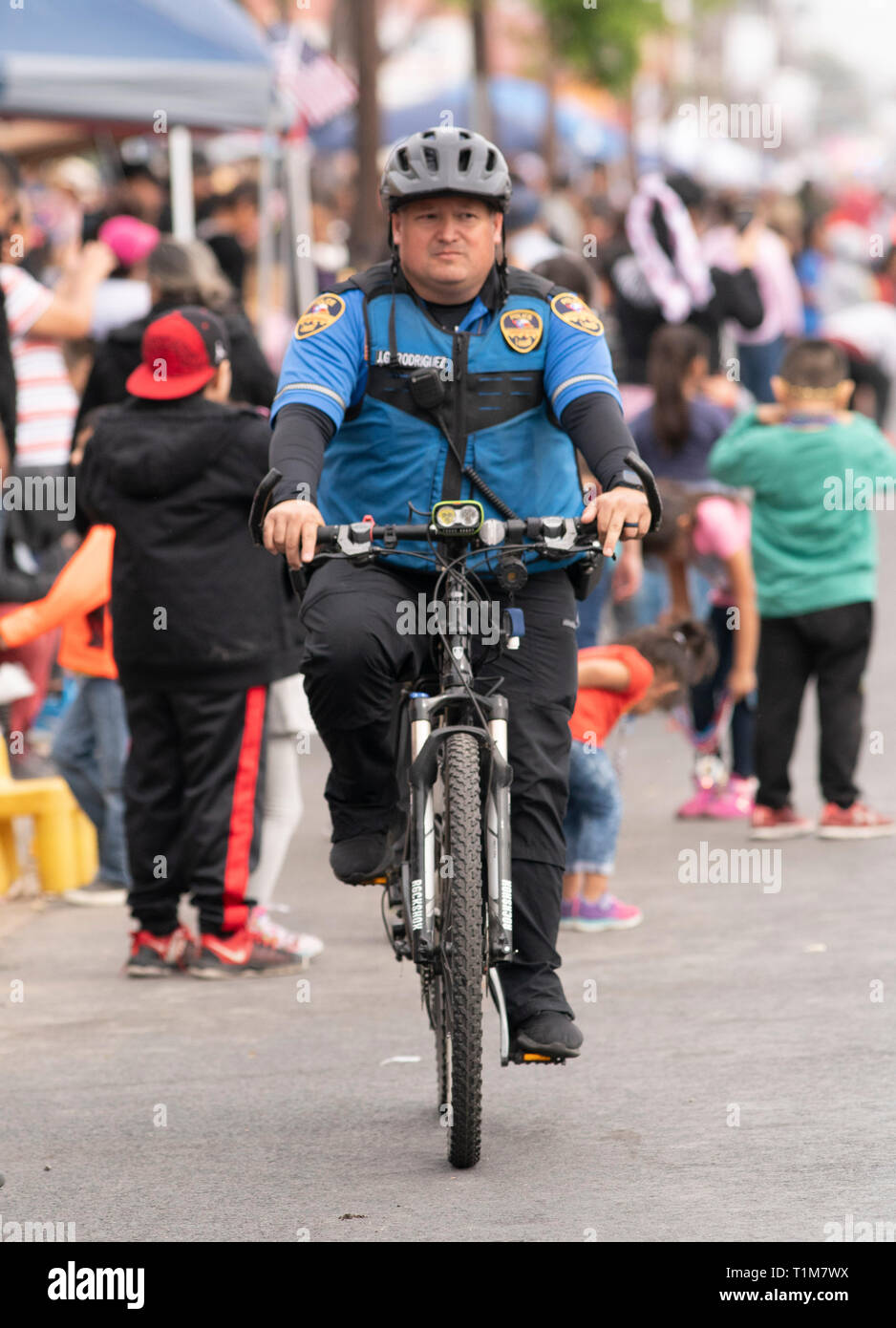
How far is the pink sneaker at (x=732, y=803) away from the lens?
370 inches

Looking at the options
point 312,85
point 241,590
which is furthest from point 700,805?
point 312,85

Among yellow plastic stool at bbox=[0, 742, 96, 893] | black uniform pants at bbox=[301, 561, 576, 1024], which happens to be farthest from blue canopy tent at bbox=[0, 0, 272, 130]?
black uniform pants at bbox=[301, 561, 576, 1024]

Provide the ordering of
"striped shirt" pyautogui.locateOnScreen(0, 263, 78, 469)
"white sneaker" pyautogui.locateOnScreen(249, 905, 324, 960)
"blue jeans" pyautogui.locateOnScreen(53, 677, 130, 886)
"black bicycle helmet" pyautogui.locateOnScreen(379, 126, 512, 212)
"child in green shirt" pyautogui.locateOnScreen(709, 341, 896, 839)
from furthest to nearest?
"striped shirt" pyautogui.locateOnScreen(0, 263, 78, 469), "child in green shirt" pyautogui.locateOnScreen(709, 341, 896, 839), "blue jeans" pyautogui.locateOnScreen(53, 677, 130, 886), "white sneaker" pyautogui.locateOnScreen(249, 905, 324, 960), "black bicycle helmet" pyautogui.locateOnScreen(379, 126, 512, 212)

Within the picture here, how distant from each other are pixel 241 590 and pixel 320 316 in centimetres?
188

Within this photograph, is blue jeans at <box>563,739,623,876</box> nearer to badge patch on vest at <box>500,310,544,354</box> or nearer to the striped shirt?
badge patch on vest at <box>500,310,544,354</box>

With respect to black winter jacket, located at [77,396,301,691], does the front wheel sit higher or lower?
lower

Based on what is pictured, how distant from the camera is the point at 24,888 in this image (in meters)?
8.51

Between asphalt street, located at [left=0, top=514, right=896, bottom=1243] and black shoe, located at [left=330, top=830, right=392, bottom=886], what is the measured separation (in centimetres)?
61

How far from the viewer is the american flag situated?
18359 mm

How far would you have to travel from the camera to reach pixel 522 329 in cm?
527

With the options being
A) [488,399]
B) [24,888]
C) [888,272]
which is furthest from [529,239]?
[488,399]

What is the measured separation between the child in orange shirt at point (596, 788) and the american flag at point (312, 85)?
11.4 metres

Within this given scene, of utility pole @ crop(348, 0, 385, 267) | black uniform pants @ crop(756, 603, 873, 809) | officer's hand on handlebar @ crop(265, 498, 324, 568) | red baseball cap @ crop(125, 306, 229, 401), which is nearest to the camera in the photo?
officer's hand on handlebar @ crop(265, 498, 324, 568)

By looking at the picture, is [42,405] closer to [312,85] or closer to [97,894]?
[97,894]
